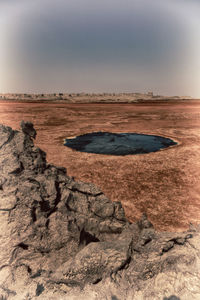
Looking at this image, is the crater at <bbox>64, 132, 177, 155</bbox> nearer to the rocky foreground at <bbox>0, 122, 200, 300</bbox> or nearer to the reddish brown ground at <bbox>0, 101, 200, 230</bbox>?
the reddish brown ground at <bbox>0, 101, 200, 230</bbox>

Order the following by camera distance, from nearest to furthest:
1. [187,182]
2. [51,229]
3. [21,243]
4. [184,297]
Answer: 1. [184,297]
2. [21,243]
3. [51,229]
4. [187,182]

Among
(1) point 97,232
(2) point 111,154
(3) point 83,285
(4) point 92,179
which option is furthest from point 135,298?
(2) point 111,154

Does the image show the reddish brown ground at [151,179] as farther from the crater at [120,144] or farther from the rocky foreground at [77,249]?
the rocky foreground at [77,249]

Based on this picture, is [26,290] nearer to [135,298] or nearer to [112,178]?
[135,298]

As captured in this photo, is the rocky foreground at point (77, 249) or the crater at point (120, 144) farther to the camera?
the crater at point (120, 144)

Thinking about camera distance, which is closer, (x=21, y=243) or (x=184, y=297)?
(x=184, y=297)

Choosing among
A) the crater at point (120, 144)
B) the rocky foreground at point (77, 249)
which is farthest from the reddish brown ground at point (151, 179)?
the rocky foreground at point (77, 249)
